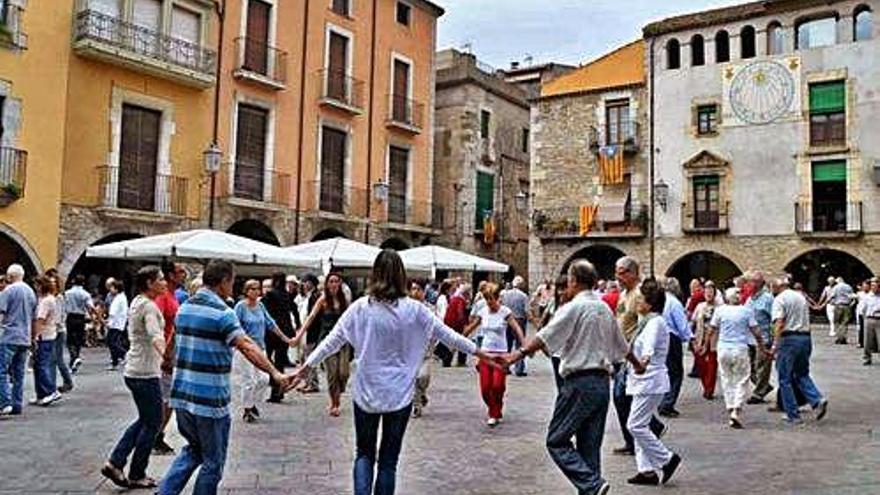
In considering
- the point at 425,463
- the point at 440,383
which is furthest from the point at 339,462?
the point at 440,383

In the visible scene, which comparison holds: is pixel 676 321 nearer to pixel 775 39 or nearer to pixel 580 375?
pixel 580 375

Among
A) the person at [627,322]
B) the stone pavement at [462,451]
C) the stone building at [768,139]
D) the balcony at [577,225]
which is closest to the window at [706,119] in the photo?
the stone building at [768,139]

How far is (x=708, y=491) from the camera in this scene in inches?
249

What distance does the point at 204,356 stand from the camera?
16.2ft

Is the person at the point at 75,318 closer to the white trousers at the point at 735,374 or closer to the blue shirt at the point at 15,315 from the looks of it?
the blue shirt at the point at 15,315

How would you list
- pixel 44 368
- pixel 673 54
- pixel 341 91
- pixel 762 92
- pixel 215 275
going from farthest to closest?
pixel 673 54 < pixel 762 92 < pixel 341 91 < pixel 44 368 < pixel 215 275

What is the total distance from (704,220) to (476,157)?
30.1 ft

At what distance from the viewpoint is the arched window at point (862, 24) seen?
26797 mm

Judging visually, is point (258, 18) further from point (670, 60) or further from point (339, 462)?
point (339, 462)

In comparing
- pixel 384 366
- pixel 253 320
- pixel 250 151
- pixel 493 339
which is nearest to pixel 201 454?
pixel 384 366

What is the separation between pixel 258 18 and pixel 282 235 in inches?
255

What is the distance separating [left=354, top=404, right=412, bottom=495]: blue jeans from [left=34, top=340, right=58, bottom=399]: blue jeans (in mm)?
6793

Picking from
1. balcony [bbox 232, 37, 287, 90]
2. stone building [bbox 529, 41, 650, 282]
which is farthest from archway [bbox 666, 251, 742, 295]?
balcony [bbox 232, 37, 287, 90]

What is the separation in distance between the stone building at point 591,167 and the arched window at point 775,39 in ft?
14.8
